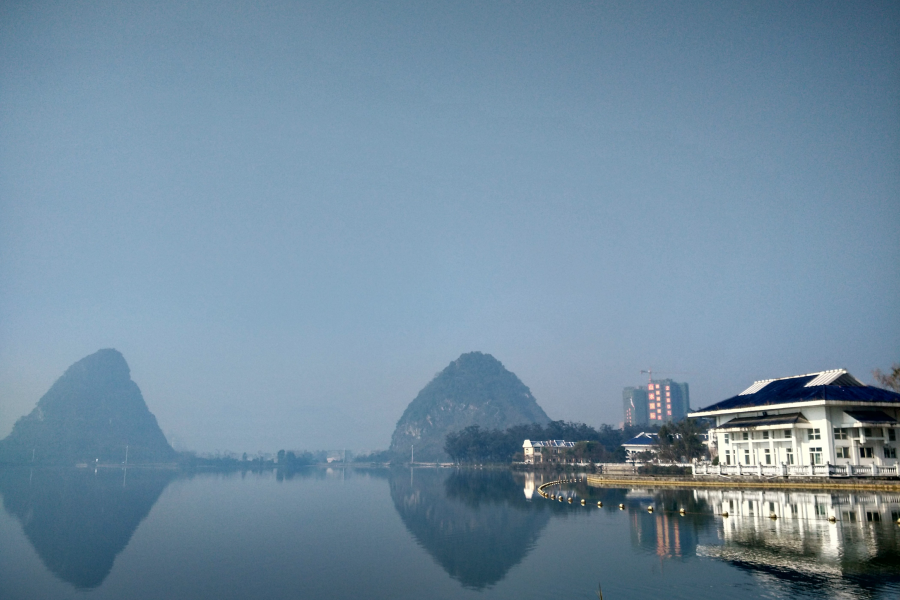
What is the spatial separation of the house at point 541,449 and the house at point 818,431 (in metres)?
69.6

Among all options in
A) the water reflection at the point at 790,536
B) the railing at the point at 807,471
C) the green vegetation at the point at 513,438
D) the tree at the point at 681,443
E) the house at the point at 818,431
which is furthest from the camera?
the green vegetation at the point at 513,438

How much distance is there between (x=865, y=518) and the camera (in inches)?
1211

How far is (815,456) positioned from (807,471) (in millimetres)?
2595

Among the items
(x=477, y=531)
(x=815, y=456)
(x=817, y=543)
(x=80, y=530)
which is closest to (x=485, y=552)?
(x=477, y=531)

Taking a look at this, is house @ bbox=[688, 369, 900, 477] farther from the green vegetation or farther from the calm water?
the green vegetation

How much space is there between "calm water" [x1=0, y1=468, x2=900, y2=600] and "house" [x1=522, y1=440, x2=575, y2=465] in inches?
3246

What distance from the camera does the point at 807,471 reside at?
50.0 meters

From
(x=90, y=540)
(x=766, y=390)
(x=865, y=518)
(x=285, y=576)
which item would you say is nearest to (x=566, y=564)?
(x=285, y=576)

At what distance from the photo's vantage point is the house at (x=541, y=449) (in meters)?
128

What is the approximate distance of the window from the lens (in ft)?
168

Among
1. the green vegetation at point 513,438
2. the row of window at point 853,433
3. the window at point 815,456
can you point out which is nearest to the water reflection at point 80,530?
the window at point 815,456

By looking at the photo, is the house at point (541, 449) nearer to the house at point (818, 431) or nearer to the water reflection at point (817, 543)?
the house at point (818, 431)

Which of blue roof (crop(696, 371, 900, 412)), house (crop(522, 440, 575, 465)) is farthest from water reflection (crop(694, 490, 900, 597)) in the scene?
house (crop(522, 440, 575, 465))

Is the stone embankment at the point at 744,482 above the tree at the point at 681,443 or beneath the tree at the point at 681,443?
beneath
